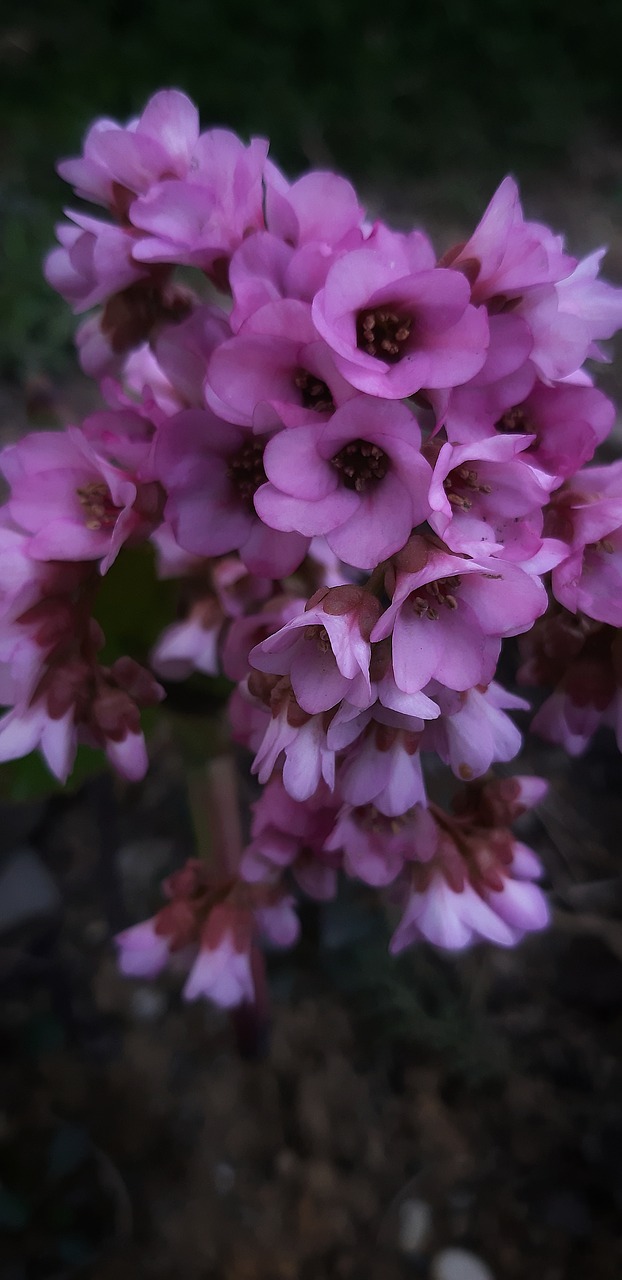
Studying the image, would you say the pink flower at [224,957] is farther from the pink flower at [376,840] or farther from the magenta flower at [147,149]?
the magenta flower at [147,149]

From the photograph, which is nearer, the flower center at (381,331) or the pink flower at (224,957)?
the flower center at (381,331)

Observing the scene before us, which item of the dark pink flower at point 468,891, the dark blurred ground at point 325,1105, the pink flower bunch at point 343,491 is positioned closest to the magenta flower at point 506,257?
the pink flower bunch at point 343,491

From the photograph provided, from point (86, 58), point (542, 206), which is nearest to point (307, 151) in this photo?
point (542, 206)

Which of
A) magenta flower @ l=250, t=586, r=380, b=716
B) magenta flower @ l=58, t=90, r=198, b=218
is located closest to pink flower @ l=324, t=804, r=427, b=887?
magenta flower @ l=250, t=586, r=380, b=716

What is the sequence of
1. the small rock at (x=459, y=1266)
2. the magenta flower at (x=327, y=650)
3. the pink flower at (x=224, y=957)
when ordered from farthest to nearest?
the small rock at (x=459, y=1266) < the pink flower at (x=224, y=957) < the magenta flower at (x=327, y=650)

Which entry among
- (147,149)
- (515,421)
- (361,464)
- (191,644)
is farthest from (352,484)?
(191,644)

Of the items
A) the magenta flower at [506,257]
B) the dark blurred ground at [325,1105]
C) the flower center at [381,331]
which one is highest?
the magenta flower at [506,257]
